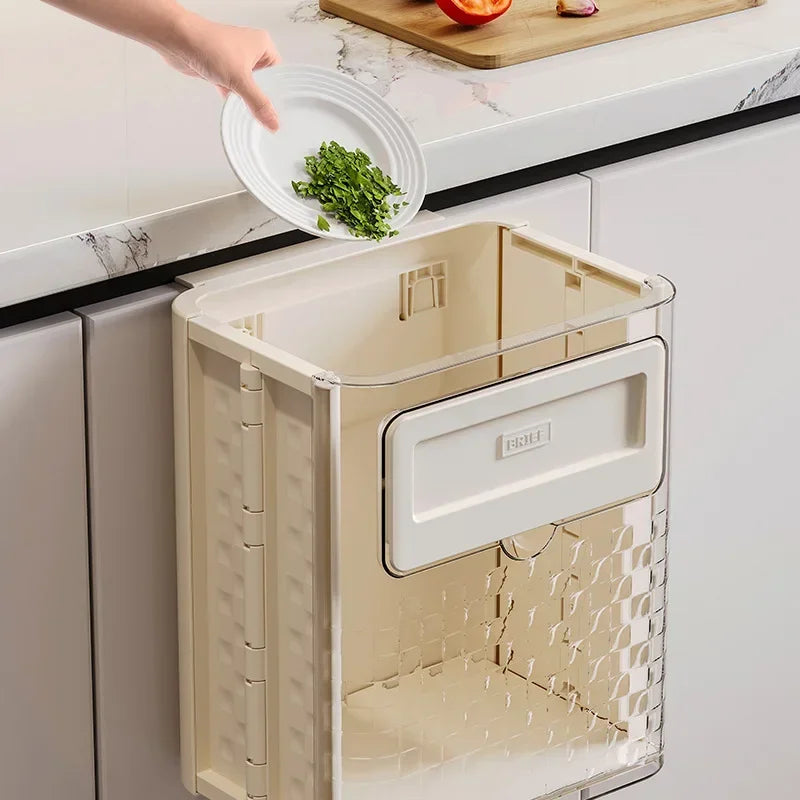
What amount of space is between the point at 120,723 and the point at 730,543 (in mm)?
672

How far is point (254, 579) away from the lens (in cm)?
123

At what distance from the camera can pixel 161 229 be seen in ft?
3.95

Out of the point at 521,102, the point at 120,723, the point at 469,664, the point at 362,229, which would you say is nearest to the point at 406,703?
the point at 469,664

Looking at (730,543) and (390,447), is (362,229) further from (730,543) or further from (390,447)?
(730,543)

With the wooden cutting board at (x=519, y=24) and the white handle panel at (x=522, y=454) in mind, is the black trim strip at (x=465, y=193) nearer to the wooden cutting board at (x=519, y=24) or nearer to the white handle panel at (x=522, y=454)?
the wooden cutting board at (x=519, y=24)

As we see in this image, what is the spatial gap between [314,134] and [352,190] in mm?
72

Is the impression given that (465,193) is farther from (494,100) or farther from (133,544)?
(133,544)

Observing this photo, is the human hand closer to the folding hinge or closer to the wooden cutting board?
the folding hinge

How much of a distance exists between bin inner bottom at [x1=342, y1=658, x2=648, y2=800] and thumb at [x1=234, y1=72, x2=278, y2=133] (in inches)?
17.8

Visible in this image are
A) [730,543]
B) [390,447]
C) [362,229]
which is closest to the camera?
[390,447]

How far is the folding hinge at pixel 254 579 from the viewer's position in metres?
1.19

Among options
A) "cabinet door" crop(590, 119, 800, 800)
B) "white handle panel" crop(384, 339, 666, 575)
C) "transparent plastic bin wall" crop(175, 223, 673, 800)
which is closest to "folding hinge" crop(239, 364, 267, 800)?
"transparent plastic bin wall" crop(175, 223, 673, 800)

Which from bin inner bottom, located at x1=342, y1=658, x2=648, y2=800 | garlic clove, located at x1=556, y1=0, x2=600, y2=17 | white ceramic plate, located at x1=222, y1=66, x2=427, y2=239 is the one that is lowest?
bin inner bottom, located at x1=342, y1=658, x2=648, y2=800

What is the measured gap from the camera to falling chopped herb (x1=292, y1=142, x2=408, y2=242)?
1.26 m
